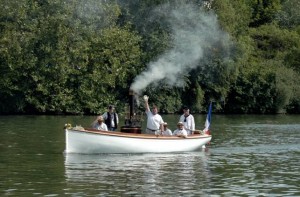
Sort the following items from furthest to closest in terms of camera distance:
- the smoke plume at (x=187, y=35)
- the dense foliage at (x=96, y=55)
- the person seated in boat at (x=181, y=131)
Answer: the smoke plume at (x=187, y=35) < the dense foliage at (x=96, y=55) < the person seated in boat at (x=181, y=131)

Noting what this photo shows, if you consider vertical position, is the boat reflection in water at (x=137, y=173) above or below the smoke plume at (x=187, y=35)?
below

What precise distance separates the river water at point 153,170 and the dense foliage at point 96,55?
27.5m

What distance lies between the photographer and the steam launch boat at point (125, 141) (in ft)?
110

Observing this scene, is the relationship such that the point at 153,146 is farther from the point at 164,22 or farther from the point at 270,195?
the point at 164,22

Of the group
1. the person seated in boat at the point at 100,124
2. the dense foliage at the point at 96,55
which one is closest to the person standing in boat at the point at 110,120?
the person seated in boat at the point at 100,124

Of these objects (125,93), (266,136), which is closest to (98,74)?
(125,93)

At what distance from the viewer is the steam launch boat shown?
33469 millimetres

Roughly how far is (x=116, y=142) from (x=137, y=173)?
17.9 feet

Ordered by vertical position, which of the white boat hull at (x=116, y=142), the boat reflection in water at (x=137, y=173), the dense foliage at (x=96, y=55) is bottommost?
the boat reflection in water at (x=137, y=173)

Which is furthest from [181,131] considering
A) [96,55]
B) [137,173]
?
[96,55]

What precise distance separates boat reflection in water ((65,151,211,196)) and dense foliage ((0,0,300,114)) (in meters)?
37.4

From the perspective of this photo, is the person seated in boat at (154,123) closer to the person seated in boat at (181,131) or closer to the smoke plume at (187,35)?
the person seated in boat at (181,131)

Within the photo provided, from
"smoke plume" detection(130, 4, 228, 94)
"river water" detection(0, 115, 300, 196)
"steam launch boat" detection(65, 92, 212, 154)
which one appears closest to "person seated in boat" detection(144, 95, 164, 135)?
"steam launch boat" detection(65, 92, 212, 154)

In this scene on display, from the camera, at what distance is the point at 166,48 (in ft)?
238
